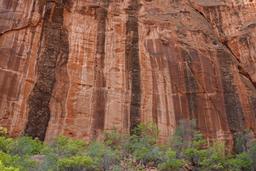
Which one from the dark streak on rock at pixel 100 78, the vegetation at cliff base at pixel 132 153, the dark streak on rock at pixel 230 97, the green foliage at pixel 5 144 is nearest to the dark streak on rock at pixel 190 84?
the vegetation at cliff base at pixel 132 153

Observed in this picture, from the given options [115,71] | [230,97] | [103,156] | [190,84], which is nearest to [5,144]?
[103,156]

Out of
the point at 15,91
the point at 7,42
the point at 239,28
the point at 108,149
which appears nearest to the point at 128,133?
the point at 108,149

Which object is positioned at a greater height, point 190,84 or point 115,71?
point 115,71

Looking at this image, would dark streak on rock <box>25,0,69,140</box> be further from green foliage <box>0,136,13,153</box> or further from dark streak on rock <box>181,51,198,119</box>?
dark streak on rock <box>181,51,198,119</box>

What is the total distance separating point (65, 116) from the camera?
82.0ft

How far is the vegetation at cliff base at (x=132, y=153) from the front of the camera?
806 inches

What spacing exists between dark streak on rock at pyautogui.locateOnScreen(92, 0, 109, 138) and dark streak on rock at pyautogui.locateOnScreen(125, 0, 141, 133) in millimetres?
1671

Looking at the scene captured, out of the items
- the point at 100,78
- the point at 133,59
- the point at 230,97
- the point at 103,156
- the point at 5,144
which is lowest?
the point at 103,156

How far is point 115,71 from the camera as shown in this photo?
1065 inches

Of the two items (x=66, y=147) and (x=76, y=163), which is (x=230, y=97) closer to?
(x=66, y=147)

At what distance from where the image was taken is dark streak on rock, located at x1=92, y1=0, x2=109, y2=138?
25.4m

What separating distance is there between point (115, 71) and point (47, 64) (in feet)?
14.4

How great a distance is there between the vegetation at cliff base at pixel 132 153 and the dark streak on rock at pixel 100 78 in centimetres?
102

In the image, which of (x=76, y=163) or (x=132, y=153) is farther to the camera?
(x=132, y=153)
